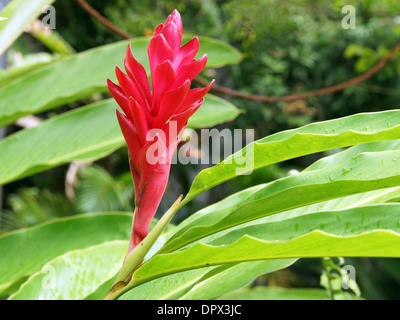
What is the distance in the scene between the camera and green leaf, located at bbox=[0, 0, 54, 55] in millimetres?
514

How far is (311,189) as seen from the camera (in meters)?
0.37

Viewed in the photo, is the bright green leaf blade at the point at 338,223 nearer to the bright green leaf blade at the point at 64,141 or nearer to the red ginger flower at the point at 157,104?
Result: the red ginger flower at the point at 157,104

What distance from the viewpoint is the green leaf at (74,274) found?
50cm

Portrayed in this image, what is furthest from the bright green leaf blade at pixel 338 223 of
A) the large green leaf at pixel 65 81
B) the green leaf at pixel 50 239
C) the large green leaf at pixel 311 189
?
the large green leaf at pixel 65 81

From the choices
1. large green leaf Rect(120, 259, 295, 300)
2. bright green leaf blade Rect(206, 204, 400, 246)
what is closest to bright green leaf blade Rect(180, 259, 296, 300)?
large green leaf Rect(120, 259, 295, 300)

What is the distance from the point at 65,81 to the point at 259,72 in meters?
2.20

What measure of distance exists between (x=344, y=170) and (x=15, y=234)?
18.9 inches

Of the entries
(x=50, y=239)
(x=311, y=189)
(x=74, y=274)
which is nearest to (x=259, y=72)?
(x=50, y=239)

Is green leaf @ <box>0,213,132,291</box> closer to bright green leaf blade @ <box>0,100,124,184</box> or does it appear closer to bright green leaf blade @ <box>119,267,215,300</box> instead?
bright green leaf blade @ <box>0,100,124,184</box>

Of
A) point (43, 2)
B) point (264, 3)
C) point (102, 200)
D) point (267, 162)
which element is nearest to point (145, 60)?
point (43, 2)

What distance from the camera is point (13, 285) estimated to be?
0.61 metres

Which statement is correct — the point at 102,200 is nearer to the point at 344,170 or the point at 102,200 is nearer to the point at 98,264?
the point at 98,264

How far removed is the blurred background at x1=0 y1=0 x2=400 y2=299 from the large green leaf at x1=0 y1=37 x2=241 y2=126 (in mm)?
1370

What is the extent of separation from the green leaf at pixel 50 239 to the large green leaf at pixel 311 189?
0.30 metres
